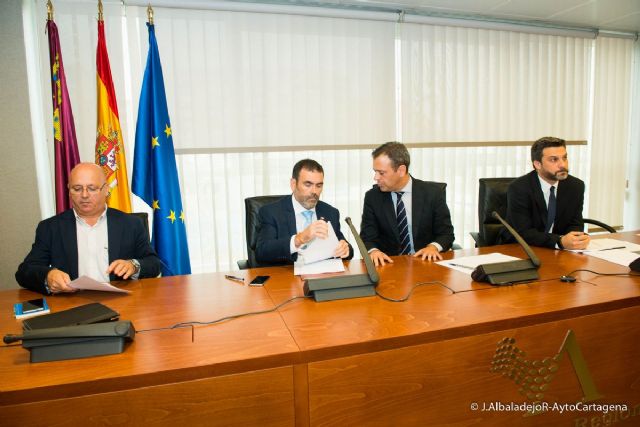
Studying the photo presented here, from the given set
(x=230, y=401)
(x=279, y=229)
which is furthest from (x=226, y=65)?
(x=230, y=401)

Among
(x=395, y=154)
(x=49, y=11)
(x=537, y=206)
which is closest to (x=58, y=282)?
(x=395, y=154)

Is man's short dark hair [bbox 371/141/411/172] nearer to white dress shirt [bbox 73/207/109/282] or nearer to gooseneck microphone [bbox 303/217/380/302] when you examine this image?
gooseneck microphone [bbox 303/217/380/302]

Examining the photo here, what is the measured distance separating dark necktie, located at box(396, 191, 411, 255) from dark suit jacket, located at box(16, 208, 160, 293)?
4.56 ft

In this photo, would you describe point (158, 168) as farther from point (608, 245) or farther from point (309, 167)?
point (608, 245)

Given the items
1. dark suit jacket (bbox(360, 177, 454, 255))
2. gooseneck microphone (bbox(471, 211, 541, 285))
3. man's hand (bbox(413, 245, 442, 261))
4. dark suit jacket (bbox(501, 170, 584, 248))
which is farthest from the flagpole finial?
dark suit jacket (bbox(501, 170, 584, 248))

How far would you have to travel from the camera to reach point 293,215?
227cm

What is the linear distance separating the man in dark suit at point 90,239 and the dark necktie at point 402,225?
1388 mm

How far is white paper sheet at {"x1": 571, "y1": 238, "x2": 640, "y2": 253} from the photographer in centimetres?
212

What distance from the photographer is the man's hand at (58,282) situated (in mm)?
1550

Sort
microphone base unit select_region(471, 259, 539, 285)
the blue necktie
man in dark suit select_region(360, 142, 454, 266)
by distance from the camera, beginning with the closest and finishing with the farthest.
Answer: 1. microphone base unit select_region(471, 259, 539, 285)
2. the blue necktie
3. man in dark suit select_region(360, 142, 454, 266)

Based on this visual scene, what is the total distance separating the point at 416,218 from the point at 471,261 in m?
0.57

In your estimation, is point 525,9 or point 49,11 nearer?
point 49,11

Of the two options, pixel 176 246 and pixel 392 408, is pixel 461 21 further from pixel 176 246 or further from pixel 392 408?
pixel 392 408

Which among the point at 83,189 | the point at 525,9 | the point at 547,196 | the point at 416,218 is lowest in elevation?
the point at 416,218
